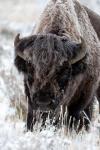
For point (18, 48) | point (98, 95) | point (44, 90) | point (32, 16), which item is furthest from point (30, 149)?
point (32, 16)

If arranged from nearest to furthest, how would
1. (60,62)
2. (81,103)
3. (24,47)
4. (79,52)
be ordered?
(60,62) < (24,47) < (79,52) < (81,103)

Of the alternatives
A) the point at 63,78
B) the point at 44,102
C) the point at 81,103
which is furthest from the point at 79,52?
the point at 81,103

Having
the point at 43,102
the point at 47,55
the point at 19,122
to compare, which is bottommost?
the point at 19,122

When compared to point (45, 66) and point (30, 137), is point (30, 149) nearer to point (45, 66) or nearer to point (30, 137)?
point (30, 137)

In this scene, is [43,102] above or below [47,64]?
below

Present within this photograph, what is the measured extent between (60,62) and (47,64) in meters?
0.22

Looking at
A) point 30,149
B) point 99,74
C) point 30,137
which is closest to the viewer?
point 30,149

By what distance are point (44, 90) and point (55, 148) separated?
3.71 feet

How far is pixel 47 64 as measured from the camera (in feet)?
25.3

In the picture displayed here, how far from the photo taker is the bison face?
7.69 meters

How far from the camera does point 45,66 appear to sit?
772 centimetres

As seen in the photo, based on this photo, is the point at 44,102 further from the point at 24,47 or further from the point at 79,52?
the point at 79,52

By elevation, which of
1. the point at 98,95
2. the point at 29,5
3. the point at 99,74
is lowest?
the point at 29,5

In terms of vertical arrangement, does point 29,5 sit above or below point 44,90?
below
